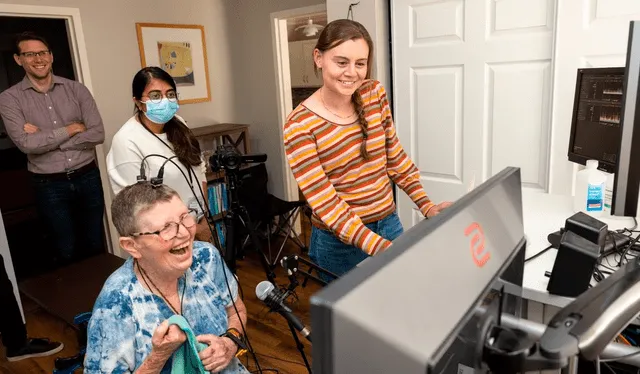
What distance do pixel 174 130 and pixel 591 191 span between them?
69.0 inches

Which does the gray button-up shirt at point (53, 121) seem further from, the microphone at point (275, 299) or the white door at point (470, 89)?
the microphone at point (275, 299)

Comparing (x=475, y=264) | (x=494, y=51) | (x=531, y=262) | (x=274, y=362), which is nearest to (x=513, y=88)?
(x=494, y=51)

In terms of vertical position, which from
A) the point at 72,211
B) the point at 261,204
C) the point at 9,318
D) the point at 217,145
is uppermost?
the point at 217,145

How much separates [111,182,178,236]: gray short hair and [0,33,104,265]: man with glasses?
78.2 inches

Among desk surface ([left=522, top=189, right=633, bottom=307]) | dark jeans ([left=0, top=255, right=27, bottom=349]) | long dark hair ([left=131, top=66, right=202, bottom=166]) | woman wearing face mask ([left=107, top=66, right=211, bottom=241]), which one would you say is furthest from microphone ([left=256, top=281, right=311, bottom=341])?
dark jeans ([left=0, top=255, right=27, bottom=349])

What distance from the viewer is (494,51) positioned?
227 centimetres

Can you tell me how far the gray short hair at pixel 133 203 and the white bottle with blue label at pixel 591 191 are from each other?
1.35m

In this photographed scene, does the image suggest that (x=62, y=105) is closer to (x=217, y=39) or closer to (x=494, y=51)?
(x=217, y=39)

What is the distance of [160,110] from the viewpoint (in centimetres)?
212

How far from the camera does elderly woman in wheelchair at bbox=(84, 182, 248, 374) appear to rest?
3.86ft

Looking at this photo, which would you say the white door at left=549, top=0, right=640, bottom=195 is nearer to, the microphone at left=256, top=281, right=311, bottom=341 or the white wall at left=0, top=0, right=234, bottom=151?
the microphone at left=256, top=281, right=311, bottom=341

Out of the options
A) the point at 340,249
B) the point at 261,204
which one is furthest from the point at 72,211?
the point at 340,249

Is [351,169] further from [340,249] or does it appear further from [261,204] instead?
[261,204]

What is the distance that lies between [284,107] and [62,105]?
1.76 m
